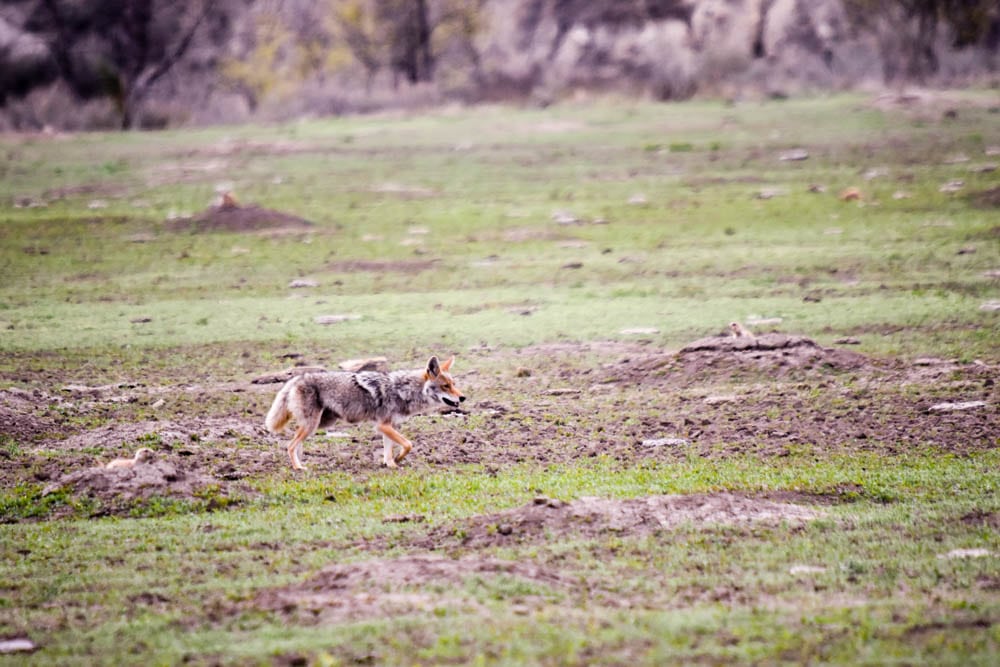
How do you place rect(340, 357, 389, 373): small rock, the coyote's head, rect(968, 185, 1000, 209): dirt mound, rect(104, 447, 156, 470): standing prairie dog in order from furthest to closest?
rect(968, 185, 1000, 209): dirt mound → rect(340, 357, 389, 373): small rock → the coyote's head → rect(104, 447, 156, 470): standing prairie dog

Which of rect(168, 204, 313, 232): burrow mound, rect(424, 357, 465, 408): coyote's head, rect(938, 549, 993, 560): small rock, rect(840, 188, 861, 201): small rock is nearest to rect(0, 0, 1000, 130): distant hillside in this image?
rect(840, 188, 861, 201): small rock

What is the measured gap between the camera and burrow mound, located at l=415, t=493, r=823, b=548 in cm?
828

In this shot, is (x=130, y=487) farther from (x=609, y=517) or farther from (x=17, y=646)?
(x=609, y=517)

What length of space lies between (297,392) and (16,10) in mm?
39956

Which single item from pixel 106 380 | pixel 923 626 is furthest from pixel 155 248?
pixel 923 626

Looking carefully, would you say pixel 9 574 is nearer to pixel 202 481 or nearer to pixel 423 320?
pixel 202 481

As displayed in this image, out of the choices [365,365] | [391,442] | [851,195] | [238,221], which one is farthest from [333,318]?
[851,195]

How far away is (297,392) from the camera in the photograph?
Answer: 10.4 m

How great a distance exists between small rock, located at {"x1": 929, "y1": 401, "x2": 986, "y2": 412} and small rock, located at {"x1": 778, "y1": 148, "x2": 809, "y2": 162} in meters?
16.5

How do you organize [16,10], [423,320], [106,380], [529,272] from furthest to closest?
[16,10] → [529,272] → [423,320] → [106,380]

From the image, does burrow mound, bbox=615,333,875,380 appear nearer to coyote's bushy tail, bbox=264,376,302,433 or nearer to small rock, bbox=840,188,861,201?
coyote's bushy tail, bbox=264,376,302,433

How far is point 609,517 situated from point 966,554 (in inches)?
93.0

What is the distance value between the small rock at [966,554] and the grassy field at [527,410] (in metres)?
0.02

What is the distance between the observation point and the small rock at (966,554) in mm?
7613
